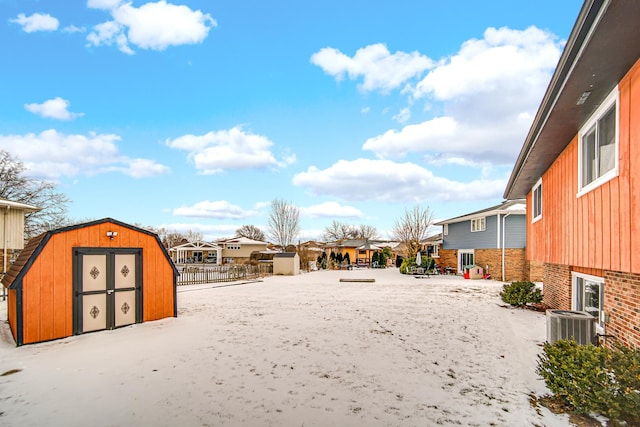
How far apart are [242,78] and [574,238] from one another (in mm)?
14177

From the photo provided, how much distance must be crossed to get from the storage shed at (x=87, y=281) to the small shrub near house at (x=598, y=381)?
8.87m

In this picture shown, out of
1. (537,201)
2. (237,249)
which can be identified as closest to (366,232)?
(237,249)

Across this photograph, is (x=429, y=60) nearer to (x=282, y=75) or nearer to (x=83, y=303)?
(x=282, y=75)

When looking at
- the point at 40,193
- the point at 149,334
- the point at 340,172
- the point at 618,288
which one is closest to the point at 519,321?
the point at 618,288

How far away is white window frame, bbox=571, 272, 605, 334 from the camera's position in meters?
6.84

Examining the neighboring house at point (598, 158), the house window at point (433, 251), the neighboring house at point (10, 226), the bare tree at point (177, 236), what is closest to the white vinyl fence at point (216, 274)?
the neighboring house at point (10, 226)

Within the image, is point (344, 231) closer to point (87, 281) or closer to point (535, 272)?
point (535, 272)

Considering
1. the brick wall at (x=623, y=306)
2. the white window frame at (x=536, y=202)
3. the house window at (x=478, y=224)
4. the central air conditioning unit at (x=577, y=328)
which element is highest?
the white window frame at (x=536, y=202)

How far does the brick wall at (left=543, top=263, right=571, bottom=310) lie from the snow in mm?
1031

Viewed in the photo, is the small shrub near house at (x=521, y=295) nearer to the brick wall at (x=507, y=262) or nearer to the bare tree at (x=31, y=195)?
the brick wall at (x=507, y=262)

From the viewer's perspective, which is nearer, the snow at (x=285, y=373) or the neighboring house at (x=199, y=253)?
the snow at (x=285, y=373)

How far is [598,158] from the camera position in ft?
18.4

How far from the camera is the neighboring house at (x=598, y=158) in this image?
379cm

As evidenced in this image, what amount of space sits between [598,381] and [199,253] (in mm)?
49296
